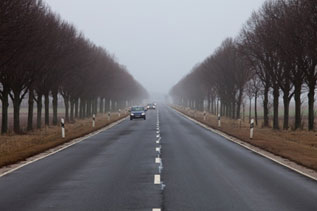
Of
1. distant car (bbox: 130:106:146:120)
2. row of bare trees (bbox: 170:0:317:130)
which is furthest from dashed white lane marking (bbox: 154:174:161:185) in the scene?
distant car (bbox: 130:106:146:120)

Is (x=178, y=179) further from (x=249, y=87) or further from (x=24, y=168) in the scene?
(x=249, y=87)

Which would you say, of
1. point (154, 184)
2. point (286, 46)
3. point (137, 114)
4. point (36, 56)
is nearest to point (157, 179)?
point (154, 184)

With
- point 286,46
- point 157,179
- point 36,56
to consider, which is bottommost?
point 157,179

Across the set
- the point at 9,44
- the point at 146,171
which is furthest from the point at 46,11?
the point at 146,171

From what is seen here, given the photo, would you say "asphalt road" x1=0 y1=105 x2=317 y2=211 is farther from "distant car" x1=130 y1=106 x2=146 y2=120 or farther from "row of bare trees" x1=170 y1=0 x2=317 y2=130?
"distant car" x1=130 y1=106 x2=146 y2=120

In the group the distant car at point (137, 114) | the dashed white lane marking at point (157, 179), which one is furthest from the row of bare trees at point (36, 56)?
the dashed white lane marking at point (157, 179)

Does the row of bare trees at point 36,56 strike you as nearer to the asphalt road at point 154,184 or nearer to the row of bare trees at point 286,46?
the asphalt road at point 154,184

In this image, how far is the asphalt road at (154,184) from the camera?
333 inches

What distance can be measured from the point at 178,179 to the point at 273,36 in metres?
24.1

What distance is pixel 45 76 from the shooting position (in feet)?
128

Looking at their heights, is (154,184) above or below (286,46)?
below

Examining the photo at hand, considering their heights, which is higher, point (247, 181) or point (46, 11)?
point (46, 11)

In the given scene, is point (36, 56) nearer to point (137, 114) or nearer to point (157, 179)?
point (157, 179)

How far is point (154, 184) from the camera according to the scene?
1062 cm
